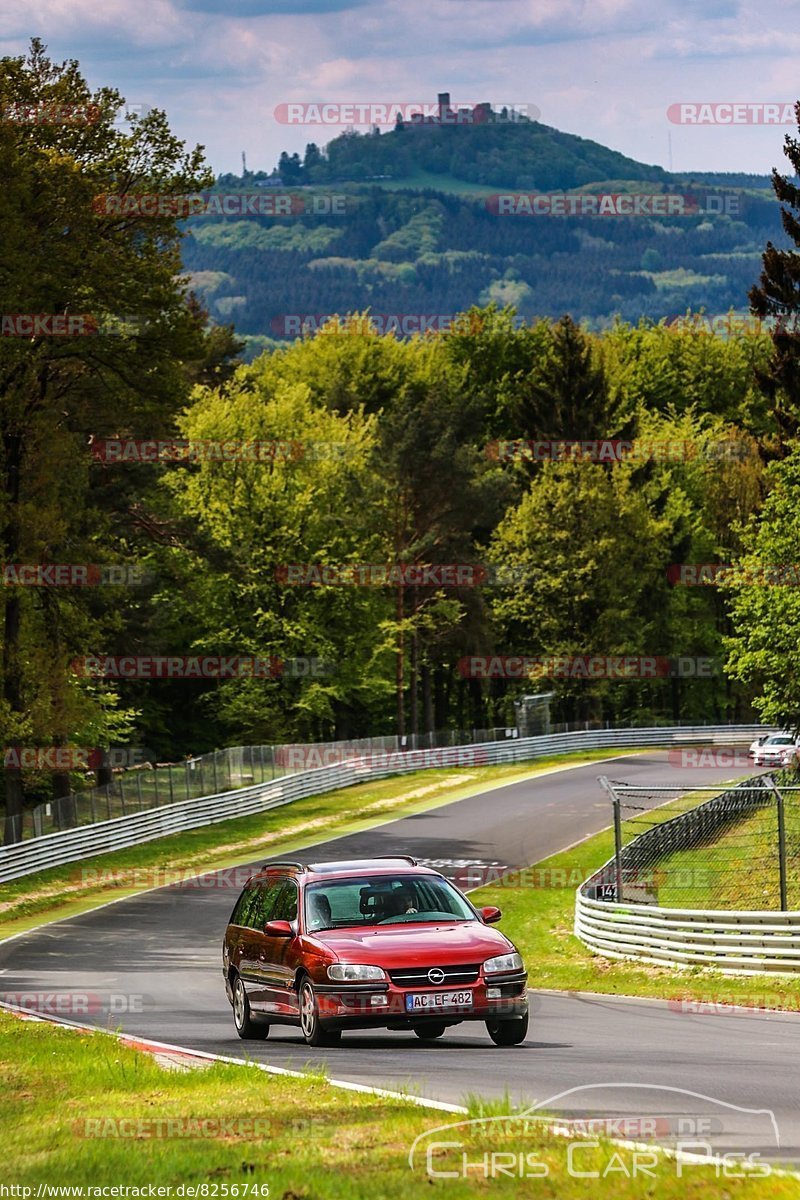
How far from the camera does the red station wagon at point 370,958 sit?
1416 centimetres

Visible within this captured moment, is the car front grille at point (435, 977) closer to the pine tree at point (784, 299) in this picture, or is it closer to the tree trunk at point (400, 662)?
the pine tree at point (784, 299)

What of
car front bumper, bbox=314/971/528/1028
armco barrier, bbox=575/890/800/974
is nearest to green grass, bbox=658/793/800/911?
armco barrier, bbox=575/890/800/974

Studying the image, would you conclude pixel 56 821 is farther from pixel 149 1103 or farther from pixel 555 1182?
pixel 555 1182

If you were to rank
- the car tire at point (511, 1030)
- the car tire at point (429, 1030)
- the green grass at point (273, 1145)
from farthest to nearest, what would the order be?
the car tire at point (511, 1030)
the car tire at point (429, 1030)
the green grass at point (273, 1145)

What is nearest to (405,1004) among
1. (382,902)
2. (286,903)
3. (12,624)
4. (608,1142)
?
(382,902)

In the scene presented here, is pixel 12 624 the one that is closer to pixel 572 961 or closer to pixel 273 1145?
pixel 572 961

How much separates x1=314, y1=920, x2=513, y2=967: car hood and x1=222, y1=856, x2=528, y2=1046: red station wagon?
0.04ft

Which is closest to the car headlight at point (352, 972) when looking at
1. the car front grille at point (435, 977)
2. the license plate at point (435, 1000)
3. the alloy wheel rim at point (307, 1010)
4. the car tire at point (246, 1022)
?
the car front grille at point (435, 977)

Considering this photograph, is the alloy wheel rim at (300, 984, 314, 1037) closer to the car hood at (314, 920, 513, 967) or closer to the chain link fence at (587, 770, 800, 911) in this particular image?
the car hood at (314, 920, 513, 967)

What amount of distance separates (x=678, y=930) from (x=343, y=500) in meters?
54.6

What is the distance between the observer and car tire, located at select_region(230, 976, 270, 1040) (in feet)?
54.2

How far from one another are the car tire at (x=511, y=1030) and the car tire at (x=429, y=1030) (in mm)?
436

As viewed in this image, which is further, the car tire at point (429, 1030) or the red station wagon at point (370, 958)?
the car tire at point (429, 1030)

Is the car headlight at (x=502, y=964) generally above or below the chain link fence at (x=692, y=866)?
above
